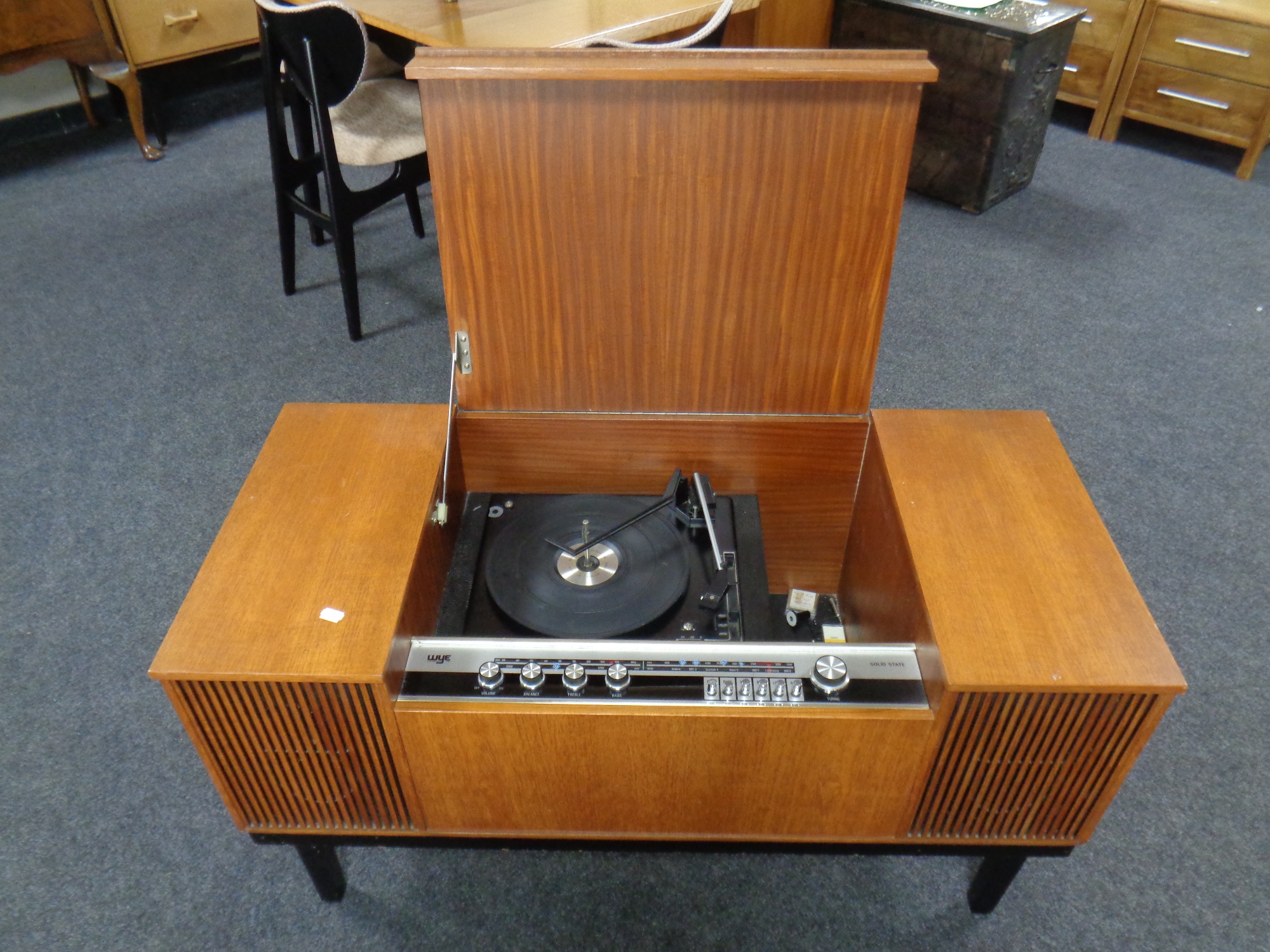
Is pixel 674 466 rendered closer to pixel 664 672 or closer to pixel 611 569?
pixel 611 569

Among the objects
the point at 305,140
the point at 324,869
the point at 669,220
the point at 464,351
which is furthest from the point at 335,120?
the point at 324,869

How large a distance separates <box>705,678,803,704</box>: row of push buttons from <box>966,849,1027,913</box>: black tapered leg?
34cm

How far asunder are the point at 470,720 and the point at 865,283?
64 centimetres

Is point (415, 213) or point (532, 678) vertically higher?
point (532, 678)

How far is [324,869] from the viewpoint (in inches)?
43.7

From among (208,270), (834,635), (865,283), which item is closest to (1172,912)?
(834,635)

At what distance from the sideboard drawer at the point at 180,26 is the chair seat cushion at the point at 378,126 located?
39.0 inches

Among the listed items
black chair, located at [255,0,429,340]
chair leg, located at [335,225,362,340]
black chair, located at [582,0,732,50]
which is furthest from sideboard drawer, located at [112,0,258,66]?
black chair, located at [582,0,732,50]

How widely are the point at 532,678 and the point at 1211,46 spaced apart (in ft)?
9.55

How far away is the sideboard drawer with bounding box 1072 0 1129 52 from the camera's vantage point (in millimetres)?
2791

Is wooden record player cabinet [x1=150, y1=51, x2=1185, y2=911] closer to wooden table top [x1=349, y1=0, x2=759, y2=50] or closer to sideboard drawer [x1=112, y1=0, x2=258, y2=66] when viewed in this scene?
wooden table top [x1=349, y1=0, x2=759, y2=50]

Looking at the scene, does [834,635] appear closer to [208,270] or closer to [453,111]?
[453,111]

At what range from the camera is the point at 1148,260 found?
8.15 ft

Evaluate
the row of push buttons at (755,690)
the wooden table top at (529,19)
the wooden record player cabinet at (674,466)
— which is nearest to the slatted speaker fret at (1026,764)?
the wooden record player cabinet at (674,466)
